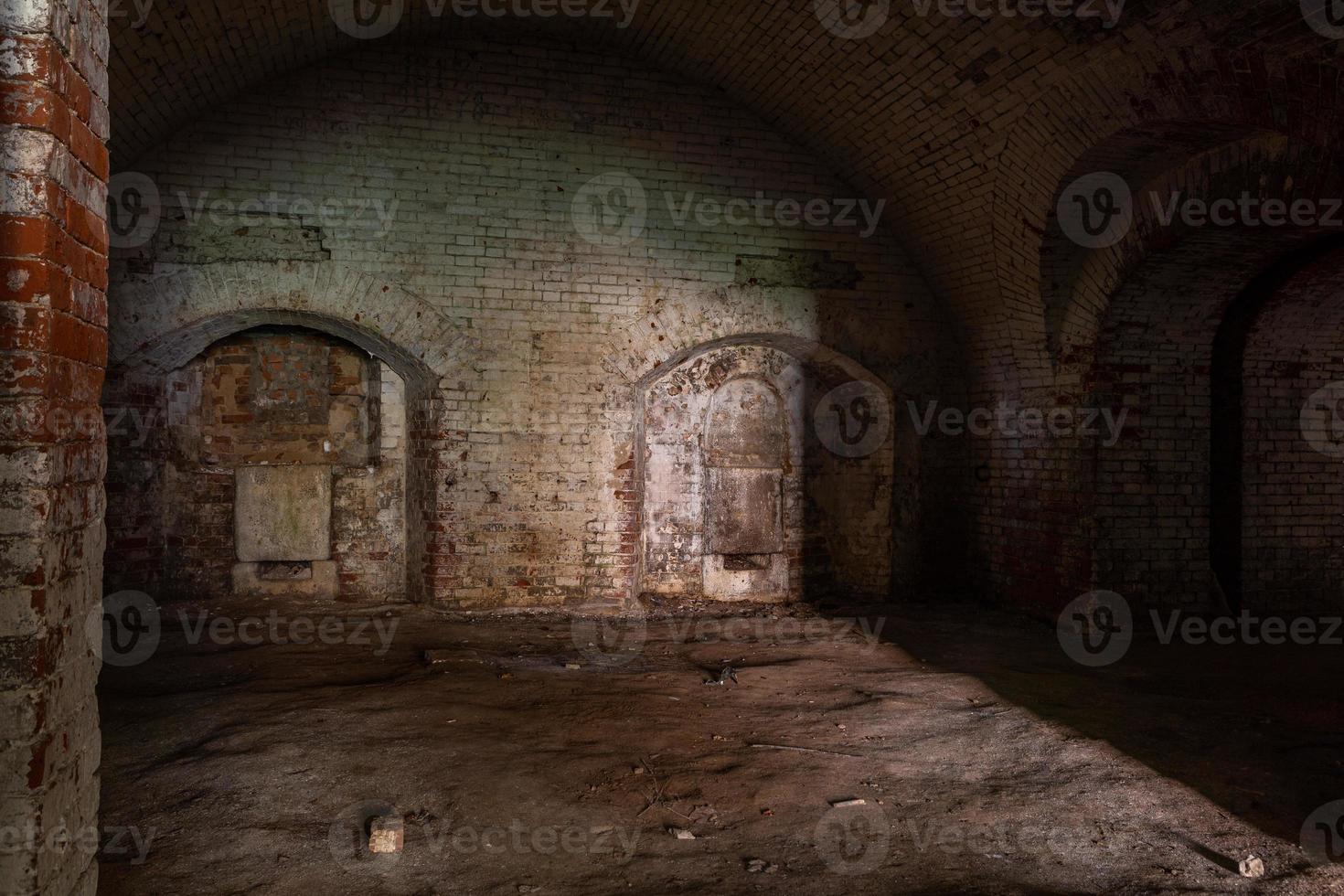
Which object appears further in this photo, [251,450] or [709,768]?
[251,450]

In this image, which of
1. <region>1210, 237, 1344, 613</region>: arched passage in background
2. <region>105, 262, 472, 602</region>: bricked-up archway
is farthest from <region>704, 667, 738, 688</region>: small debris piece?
<region>1210, 237, 1344, 613</region>: arched passage in background

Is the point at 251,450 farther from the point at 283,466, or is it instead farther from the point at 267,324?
the point at 267,324

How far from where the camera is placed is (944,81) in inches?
201

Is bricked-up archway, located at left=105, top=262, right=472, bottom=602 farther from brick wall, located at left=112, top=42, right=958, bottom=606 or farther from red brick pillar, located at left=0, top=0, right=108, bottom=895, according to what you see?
red brick pillar, located at left=0, top=0, right=108, bottom=895

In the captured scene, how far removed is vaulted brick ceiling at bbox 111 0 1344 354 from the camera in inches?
153

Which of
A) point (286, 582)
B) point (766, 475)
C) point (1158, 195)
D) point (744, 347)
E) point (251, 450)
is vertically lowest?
point (286, 582)

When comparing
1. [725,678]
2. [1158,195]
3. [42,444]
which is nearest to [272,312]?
[725,678]

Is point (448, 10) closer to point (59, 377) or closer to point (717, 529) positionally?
point (717, 529)

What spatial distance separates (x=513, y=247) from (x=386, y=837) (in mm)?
4261

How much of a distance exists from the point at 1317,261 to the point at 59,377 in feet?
20.3

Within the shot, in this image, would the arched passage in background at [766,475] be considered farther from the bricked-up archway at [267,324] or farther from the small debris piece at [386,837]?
the small debris piece at [386,837]

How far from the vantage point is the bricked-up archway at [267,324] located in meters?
5.60

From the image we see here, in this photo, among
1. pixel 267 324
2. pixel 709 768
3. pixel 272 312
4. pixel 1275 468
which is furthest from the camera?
pixel 267 324

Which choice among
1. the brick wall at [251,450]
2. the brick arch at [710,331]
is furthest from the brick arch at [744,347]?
the brick wall at [251,450]
